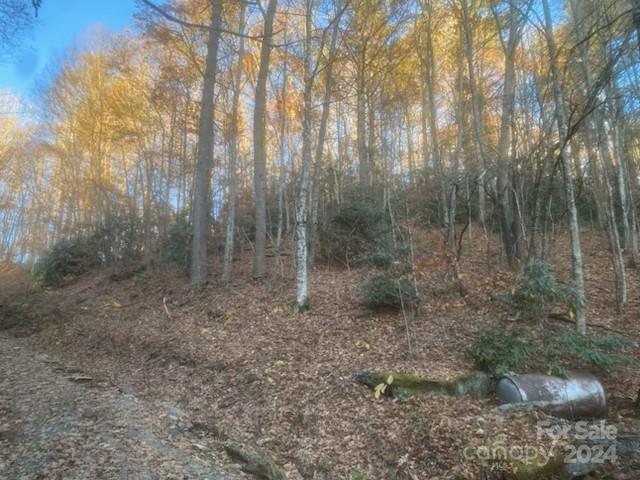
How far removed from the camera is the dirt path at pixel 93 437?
3.26 meters

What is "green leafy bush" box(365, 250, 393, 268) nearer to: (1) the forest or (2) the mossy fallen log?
A: (1) the forest

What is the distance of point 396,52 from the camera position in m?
12.2

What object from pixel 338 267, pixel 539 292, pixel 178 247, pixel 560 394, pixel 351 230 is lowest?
pixel 560 394

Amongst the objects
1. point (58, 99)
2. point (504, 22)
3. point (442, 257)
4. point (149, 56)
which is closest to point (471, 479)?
point (442, 257)

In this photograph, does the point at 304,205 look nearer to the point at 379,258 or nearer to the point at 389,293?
the point at 389,293

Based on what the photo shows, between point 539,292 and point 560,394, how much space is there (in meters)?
2.00

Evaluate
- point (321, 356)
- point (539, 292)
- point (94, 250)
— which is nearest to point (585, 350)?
point (539, 292)

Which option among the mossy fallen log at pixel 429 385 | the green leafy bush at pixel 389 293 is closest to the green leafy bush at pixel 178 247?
the green leafy bush at pixel 389 293

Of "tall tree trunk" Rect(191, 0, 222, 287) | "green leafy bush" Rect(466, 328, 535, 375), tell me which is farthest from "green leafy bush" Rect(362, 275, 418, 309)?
"tall tree trunk" Rect(191, 0, 222, 287)

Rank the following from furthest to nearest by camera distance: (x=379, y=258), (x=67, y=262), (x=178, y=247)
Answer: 1. (x=67, y=262)
2. (x=178, y=247)
3. (x=379, y=258)

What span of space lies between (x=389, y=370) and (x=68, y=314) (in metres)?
9.30

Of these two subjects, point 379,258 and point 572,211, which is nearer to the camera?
point 572,211

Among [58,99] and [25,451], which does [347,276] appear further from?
[58,99]

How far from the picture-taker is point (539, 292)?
5855 millimetres
